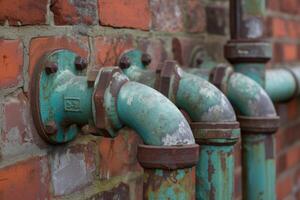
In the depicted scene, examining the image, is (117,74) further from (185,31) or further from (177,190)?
(185,31)

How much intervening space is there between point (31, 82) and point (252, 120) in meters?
0.40

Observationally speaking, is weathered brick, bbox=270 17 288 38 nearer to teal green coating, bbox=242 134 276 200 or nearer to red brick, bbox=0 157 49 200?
teal green coating, bbox=242 134 276 200

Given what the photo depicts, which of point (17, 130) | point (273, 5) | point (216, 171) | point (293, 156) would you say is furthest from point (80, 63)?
point (293, 156)

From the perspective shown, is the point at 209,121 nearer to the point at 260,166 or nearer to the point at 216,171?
the point at 216,171

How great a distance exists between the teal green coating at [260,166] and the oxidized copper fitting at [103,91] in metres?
0.36

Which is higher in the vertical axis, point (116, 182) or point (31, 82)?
point (31, 82)

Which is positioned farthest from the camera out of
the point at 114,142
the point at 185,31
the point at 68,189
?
the point at 185,31

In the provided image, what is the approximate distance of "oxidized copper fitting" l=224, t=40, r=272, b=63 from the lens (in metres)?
0.99

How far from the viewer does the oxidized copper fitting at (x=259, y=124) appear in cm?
89

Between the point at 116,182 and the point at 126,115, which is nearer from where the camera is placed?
the point at 126,115

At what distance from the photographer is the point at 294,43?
1.60 meters

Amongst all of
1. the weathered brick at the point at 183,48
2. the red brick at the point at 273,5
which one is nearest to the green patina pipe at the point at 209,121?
the weathered brick at the point at 183,48

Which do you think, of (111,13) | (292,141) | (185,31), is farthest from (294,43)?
(111,13)

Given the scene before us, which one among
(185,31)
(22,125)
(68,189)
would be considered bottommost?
(68,189)
